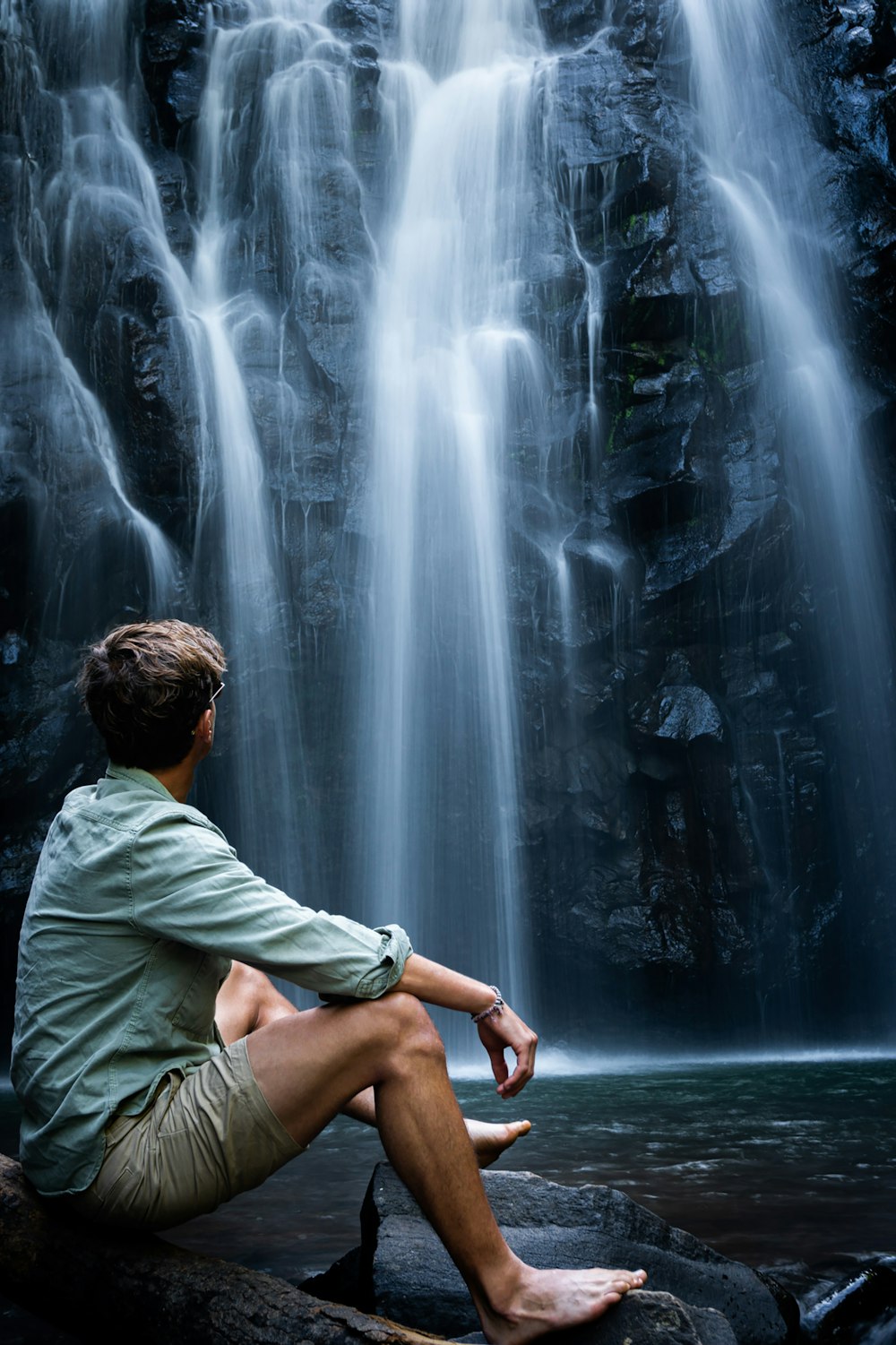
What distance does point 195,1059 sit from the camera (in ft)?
7.54

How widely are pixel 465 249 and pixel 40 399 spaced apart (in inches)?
225

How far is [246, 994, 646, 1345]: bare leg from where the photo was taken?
2.16 metres

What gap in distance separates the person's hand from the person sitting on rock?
0.24m

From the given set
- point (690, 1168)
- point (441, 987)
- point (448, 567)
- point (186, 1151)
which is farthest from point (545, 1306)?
point (448, 567)

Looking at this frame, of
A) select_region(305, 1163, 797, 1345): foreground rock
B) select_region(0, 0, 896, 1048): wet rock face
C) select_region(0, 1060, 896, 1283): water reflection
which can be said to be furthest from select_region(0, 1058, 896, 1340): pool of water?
select_region(0, 0, 896, 1048): wet rock face

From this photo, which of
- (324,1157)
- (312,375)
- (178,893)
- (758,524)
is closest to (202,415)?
(312,375)

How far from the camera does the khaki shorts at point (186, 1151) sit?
7.01ft

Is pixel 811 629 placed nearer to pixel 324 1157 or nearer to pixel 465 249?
pixel 465 249

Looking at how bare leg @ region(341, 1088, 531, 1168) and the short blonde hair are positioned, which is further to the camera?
bare leg @ region(341, 1088, 531, 1168)

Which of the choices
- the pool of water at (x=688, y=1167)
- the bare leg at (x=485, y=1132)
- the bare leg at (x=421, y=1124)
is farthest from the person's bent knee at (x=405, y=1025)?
the pool of water at (x=688, y=1167)

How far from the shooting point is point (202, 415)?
12.7 metres

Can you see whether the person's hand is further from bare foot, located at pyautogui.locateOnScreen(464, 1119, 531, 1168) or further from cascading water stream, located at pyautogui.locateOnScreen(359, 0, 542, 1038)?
cascading water stream, located at pyautogui.locateOnScreen(359, 0, 542, 1038)

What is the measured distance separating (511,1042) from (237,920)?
74cm

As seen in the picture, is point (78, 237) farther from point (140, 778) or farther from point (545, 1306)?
point (545, 1306)
